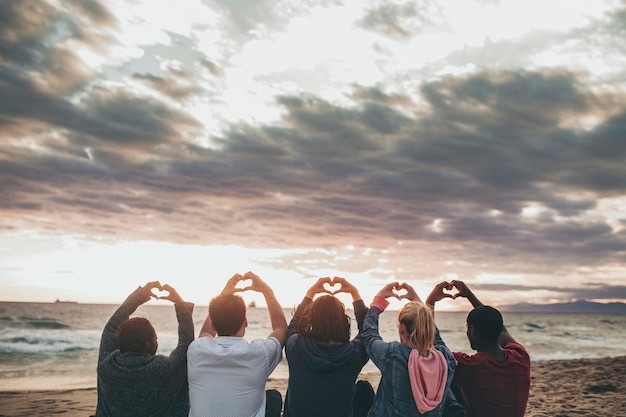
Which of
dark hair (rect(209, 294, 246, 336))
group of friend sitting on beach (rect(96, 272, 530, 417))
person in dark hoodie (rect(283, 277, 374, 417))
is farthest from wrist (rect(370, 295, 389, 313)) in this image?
dark hair (rect(209, 294, 246, 336))

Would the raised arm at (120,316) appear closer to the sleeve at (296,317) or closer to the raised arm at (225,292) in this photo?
the raised arm at (225,292)

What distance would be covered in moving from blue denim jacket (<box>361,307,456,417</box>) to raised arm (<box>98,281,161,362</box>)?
175 cm

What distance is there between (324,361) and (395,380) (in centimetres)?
51

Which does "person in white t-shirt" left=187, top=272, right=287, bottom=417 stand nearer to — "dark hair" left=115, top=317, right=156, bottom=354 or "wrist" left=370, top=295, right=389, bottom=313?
Answer: "dark hair" left=115, top=317, right=156, bottom=354

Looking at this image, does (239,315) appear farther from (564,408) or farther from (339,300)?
(564,408)

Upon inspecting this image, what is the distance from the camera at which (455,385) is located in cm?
405

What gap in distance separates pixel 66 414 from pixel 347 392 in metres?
7.32

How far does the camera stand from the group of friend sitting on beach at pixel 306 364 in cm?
343

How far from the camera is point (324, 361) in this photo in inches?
142

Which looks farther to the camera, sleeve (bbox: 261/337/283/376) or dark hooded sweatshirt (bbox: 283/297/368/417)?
dark hooded sweatshirt (bbox: 283/297/368/417)

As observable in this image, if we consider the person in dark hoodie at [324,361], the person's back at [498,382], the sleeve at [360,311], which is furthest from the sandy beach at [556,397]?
the person in dark hoodie at [324,361]

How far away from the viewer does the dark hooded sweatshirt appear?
3.64m

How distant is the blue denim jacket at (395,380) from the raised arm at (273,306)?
0.67 m

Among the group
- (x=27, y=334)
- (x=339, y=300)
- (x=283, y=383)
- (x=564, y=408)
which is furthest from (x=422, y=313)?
(x=27, y=334)
